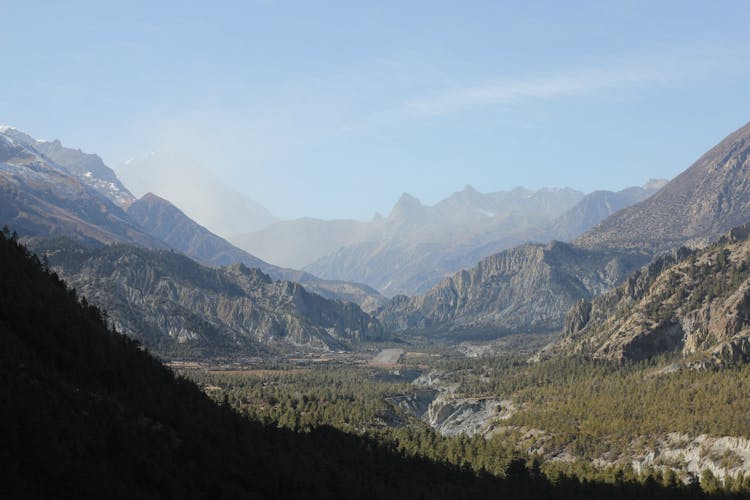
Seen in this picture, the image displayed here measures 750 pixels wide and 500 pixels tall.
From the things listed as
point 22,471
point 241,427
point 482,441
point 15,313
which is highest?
point 15,313

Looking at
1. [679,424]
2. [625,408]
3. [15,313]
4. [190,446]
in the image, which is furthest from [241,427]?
[625,408]

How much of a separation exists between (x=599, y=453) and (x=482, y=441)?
81.7 ft

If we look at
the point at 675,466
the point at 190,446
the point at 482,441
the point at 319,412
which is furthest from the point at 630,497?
the point at 319,412

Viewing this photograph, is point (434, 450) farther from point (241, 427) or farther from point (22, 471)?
point (22, 471)

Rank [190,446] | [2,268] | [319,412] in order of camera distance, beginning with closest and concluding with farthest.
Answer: [190,446] < [2,268] < [319,412]

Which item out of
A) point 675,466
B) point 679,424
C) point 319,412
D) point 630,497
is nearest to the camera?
point 630,497

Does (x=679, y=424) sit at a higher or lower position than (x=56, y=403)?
lower

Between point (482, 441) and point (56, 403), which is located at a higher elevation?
point (56, 403)

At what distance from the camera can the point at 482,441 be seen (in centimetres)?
17775

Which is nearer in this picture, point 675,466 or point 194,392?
point 194,392

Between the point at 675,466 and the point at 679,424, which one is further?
the point at 679,424

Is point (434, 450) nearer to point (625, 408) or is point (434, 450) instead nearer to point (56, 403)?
point (625, 408)

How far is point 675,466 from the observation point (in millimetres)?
153500

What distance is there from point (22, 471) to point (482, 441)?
439 feet
